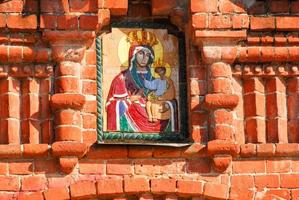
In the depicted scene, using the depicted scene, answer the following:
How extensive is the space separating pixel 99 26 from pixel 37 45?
2.09 ft

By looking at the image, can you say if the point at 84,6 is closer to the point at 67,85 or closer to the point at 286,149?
the point at 67,85

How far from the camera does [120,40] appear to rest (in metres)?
14.4

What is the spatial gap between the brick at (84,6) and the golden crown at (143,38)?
0.50 meters

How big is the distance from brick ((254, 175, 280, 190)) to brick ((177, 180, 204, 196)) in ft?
1.79

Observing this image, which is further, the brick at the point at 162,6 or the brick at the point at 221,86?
A: the brick at the point at 162,6

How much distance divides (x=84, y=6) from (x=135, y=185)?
6.01 ft

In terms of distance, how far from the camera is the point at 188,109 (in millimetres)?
14164

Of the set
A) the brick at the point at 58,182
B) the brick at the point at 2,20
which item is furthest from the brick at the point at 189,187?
the brick at the point at 2,20

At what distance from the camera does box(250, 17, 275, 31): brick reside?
46.8ft

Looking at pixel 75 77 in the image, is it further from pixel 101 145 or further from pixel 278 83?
pixel 278 83

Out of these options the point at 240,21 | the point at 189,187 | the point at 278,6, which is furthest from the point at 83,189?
the point at 278,6

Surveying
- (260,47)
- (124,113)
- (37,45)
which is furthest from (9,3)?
(260,47)

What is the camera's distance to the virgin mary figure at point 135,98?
14102 millimetres

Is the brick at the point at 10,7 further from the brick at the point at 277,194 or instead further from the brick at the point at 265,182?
the brick at the point at 277,194
